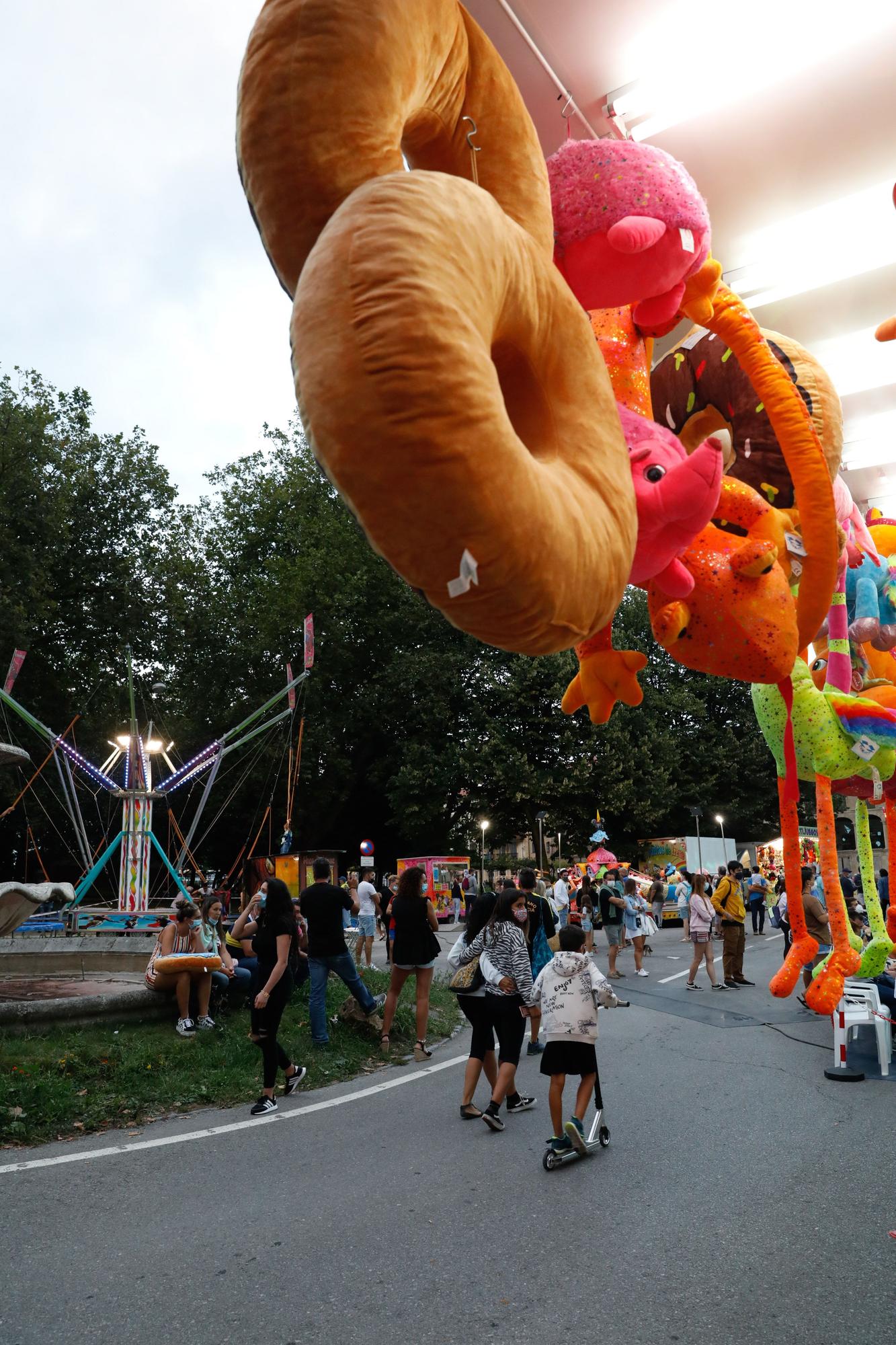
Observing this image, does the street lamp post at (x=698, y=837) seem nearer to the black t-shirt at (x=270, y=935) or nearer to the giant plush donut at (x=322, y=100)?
the black t-shirt at (x=270, y=935)

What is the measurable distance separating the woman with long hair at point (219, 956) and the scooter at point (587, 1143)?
4.14 m

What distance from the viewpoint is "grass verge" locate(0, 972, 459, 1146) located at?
253 inches

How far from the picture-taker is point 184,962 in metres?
8.33

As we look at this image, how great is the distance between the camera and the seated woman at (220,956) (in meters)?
8.94

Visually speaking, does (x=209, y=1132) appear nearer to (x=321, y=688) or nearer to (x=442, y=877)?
(x=442, y=877)

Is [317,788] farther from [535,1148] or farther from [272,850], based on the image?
[535,1148]

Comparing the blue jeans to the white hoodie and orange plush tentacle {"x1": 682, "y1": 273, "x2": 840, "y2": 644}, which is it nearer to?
the white hoodie

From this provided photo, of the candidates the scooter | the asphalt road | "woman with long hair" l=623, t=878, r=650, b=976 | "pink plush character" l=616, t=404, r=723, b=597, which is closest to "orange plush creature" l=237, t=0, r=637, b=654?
"pink plush character" l=616, t=404, r=723, b=597

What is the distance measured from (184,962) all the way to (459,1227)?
4481 mm

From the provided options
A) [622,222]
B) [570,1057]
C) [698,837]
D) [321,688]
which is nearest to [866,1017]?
[570,1057]

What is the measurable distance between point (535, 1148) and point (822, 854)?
4.22 metres

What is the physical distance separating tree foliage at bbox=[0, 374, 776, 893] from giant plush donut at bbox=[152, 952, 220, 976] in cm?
1644

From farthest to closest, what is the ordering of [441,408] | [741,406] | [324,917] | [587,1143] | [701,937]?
[701,937] < [324,917] < [587,1143] < [741,406] < [441,408]

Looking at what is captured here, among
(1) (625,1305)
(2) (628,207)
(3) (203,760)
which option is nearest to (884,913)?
(1) (625,1305)
